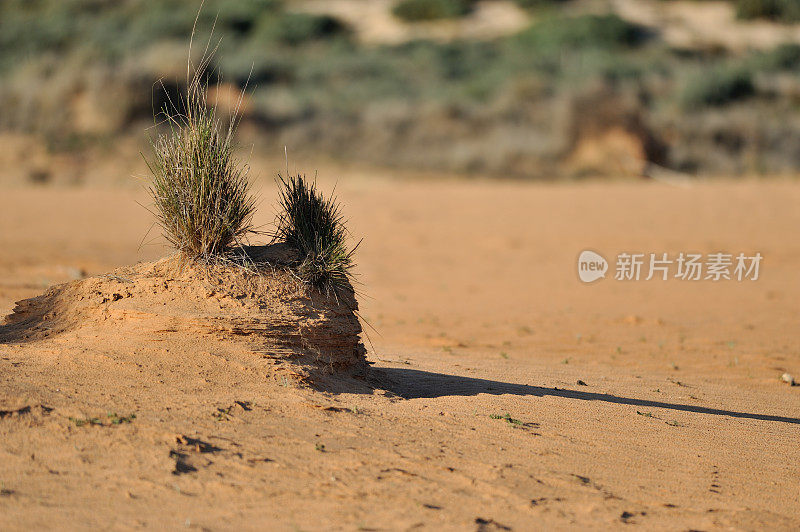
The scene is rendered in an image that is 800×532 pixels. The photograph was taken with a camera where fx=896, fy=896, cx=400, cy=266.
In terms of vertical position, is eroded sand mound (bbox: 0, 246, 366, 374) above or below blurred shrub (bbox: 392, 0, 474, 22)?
below

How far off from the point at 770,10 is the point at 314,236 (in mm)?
30823

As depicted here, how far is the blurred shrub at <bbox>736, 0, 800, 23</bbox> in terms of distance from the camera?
1233 inches

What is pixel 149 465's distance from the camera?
3811mm

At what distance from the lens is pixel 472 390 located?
5.73m

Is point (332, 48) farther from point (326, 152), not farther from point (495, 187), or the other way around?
point (495, 187)

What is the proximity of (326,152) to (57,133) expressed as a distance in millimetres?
5808

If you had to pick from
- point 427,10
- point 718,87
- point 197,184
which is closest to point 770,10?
point 718,87

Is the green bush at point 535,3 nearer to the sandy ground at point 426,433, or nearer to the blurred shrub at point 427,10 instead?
the blurred shrub at point 427,10

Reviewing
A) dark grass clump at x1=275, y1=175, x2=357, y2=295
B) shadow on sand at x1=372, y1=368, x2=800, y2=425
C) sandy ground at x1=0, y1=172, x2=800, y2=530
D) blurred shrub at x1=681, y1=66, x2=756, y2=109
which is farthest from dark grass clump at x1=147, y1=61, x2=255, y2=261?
blurred shrub at x1=681, y1=66, x2=756, y2=109

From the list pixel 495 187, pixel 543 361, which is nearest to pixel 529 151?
pixel 495 187

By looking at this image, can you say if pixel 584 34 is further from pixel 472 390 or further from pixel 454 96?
pixel 472 390

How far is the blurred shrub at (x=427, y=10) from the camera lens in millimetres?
32219

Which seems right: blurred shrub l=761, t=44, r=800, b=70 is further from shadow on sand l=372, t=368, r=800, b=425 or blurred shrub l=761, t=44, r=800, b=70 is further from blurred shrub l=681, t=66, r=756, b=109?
shadow on sand l=372, t=368, r=800, b=425

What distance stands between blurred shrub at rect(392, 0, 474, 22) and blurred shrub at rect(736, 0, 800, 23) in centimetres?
994
